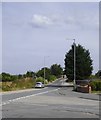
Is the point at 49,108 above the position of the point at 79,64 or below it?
below

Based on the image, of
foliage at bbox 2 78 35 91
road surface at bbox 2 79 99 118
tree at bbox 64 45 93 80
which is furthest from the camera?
tree at bbox 64 45 93 80

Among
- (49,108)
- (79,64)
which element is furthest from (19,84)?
(49,108)

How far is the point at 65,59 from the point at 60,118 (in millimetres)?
83937

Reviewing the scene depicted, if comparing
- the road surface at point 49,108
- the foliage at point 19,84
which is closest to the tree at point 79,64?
the foliage at point 19,84

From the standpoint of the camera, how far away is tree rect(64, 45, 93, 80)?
96.8 m

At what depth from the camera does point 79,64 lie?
98125 mm

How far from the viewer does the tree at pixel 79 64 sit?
96.8 meters

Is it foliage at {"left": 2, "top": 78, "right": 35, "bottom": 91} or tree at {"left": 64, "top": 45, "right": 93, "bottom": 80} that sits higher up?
tree at {"left": 64, "top": 45, "right": 93, "bottom": 80}

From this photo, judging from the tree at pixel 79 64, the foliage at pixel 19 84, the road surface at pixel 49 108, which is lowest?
the road surface at pixel 49 108

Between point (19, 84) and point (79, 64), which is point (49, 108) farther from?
point (79, 64)

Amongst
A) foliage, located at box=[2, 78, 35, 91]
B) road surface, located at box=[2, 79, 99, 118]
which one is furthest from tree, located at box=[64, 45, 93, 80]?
road surface, located at box=[2, 79, 99, 118]

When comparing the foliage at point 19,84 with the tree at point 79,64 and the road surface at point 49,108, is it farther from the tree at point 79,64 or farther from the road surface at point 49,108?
the road surface at point 49,108

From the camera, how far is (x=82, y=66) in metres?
96.8

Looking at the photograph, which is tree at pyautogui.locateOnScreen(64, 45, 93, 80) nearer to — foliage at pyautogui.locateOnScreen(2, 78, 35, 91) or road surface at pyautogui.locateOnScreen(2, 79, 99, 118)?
foliage at pyautogui.locateOnScreen(2, 78, 35, 91)
